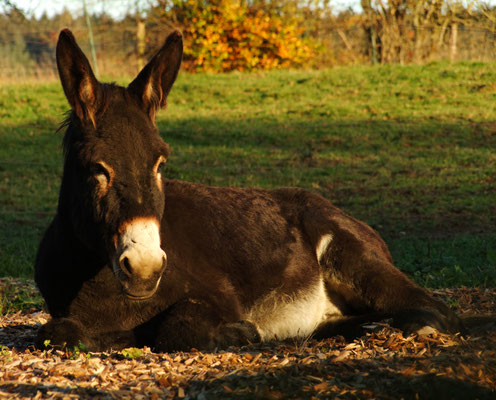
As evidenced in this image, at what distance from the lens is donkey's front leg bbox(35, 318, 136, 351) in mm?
4062

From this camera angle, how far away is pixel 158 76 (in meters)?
4.19

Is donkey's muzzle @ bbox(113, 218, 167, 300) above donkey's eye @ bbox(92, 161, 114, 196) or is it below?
below

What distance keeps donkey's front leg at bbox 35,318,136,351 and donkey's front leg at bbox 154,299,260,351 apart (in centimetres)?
24

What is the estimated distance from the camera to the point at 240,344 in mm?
4234

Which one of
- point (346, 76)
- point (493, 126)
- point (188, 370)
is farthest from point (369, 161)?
point (188, 370)

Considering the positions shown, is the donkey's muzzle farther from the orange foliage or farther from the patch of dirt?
the orange foliage

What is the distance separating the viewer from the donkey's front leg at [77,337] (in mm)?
4062

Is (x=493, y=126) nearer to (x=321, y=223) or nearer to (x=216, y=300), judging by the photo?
(x=321, y=223)

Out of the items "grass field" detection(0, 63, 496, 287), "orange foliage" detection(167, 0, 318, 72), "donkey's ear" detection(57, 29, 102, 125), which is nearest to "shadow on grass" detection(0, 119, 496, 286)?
"grass field" detection(0, 63, 496, 287)

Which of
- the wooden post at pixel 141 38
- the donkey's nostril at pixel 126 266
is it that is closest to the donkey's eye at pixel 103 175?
the donkey's nostril at pixel 126 266

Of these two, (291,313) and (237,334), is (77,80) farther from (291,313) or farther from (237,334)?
(291,313)

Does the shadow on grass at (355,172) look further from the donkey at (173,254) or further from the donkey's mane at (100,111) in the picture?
the donkey's mane at (100,111)

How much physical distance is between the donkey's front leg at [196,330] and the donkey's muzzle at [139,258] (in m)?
0.62

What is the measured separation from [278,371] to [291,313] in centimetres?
146
